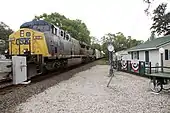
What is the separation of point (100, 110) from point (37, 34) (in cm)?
904

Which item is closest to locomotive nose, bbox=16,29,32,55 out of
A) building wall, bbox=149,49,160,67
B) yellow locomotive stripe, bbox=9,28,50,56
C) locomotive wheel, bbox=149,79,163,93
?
yellow locomotive stripe, bbox=9,28,50,56

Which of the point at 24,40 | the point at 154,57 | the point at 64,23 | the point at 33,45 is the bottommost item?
the point at 154,57

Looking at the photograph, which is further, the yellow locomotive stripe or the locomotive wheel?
the yellow locomotive stripe

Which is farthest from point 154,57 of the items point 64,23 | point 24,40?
point 64,23

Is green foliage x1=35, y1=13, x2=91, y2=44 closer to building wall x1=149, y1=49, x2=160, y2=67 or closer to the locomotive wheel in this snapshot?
building wall x1=149, y1=49, x2=160, y2=67

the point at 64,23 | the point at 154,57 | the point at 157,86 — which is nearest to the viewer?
the point at 157,86

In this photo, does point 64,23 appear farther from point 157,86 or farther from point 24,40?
point 157,86

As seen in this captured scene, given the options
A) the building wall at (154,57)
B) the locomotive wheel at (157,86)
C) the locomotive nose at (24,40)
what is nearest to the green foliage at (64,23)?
the building wall at (154,57)

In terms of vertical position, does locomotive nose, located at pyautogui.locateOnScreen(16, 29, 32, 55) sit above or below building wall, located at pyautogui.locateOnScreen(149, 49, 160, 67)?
above

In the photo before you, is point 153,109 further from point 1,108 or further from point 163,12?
point 163,12

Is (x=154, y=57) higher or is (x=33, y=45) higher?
(x=33, y=45)

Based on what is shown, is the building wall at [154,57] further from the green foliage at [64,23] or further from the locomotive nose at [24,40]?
the green foliage at [64,23]

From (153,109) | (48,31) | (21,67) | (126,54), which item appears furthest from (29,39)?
(126,54)

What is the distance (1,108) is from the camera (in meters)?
6.88
